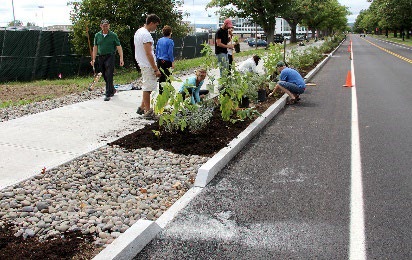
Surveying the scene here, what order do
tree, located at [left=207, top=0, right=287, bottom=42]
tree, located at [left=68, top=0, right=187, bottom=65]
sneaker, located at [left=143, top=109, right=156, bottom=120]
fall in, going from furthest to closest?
tree, located at [left=207, top=0, right=287, bottom=42] < tree, located at [left=68, top=0, right=187, bottom=65] < sneaker, located at [left=143, top=109, right=156, bottom=120]

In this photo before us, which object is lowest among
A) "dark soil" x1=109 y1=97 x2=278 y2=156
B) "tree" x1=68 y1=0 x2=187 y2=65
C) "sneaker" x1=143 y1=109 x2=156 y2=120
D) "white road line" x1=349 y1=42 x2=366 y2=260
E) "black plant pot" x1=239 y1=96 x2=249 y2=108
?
"white road line" x1=349 y1=42 x2=366 y2=260

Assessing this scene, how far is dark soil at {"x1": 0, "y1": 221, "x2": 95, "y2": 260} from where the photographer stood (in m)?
3.36

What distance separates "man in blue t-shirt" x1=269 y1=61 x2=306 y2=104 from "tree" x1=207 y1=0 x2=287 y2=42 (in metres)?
34.5

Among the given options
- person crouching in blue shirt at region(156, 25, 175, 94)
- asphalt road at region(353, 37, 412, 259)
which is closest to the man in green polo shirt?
person crouching in blue shirt at region(156, 25, 175, 94)

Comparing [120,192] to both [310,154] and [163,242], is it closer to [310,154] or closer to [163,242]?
[163,242]

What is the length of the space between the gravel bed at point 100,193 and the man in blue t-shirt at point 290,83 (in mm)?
5568

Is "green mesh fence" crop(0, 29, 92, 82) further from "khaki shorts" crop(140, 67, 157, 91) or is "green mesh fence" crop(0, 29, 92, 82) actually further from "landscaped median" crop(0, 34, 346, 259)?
"landscaped median" crop(0, 34, 346, 259)

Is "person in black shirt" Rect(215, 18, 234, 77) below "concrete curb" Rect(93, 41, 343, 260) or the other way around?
the other way around

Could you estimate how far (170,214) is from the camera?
4320mm

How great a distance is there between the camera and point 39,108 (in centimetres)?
984

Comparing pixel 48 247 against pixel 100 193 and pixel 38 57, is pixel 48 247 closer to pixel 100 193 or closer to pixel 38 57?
pixel 100 193

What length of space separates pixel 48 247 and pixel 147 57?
5.05 m

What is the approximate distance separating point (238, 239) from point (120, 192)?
161 centimetres

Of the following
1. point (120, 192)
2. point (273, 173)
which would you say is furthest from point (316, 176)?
point (120, 192)
